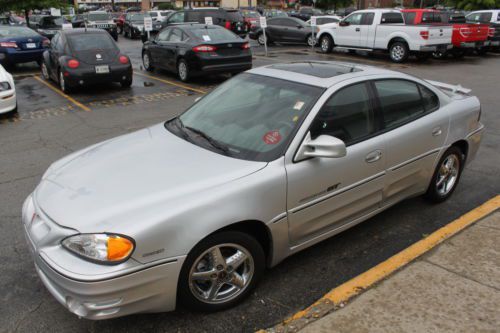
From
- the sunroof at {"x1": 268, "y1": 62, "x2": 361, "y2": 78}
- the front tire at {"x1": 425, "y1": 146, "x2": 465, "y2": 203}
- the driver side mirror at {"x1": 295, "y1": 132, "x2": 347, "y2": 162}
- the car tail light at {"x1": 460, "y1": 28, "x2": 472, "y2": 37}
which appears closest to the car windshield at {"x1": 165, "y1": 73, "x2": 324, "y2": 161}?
the driver side mirror at {"x1": 295, "y1": 132, "x2": 347, "y2": 162}

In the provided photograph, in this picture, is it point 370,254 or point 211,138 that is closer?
point 211,138

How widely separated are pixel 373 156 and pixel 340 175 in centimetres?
42

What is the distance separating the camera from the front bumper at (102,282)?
251 centimetres

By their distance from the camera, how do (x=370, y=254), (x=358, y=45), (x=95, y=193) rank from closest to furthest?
(x=95, y=193), (x=370, y=254), (x=358, y=45)

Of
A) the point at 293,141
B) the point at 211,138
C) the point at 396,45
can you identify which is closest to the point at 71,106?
the point at 211,138

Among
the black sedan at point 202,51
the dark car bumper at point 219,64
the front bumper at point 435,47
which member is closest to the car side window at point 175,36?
the black sedan at point 202,51

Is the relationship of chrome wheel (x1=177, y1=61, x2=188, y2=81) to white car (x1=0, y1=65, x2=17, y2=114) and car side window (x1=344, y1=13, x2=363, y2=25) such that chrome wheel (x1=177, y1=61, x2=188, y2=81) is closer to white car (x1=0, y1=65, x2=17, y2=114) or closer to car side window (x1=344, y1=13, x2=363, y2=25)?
white car (x1=0, y1=65, x2=17, y2=114)

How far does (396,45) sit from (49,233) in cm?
1575

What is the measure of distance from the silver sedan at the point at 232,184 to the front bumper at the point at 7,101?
557 cm

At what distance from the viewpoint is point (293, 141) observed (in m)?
3.23

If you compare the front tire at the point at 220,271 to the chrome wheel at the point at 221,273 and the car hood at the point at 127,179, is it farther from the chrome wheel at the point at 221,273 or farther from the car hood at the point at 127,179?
the car hood at the point at 127,179

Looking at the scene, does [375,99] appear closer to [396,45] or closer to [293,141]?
[293,141]

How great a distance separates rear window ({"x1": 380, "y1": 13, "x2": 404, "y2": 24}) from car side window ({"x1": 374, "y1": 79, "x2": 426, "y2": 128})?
44.0ft

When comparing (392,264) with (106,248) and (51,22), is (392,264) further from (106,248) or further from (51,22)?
(51,22)
